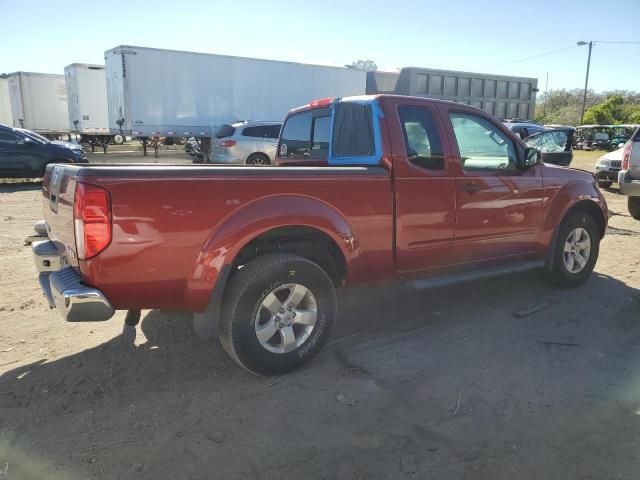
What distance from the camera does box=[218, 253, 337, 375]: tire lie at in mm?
3076

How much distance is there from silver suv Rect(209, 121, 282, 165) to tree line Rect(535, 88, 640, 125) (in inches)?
1564

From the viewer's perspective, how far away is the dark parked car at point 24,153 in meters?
11.9

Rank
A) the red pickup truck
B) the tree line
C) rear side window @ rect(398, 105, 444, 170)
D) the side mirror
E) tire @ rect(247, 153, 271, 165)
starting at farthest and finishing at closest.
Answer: the tree line
tire @ rect(247, 153, 271, 165)
the side mirror
rear side window @ rect(398, 105, 444, 170)
the red pickup truck

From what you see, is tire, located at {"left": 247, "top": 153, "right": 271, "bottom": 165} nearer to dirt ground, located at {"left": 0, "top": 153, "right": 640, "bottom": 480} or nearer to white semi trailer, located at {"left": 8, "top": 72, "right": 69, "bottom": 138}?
dirt ground, located at {"left": 0, "top": 153, "right": 640, "bottom": 480}

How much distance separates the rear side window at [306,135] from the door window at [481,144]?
3.58ft

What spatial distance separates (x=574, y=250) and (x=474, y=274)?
1.58 m

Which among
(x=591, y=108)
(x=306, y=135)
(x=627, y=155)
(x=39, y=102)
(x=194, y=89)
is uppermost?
(x=591, y=108)

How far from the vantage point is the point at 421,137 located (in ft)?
13.1

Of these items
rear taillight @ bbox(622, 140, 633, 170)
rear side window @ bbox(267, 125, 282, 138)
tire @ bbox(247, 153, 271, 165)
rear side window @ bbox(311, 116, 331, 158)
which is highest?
rear side window @ bbox(267, 125, 282, 138)

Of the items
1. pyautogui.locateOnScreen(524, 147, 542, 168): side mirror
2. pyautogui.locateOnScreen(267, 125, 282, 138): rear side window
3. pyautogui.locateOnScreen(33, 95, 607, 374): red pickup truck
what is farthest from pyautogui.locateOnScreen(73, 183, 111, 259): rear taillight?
pyautogui.locateOnScreen(267, 125, 282, 138): rear side window

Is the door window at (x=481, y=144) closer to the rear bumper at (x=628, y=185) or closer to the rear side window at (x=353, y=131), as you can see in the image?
the rear side window at (x=353, y=131)

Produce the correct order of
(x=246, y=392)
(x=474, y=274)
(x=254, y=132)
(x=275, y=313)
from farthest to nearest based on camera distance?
(x=254, y=132) → (x=474, y=274) → (x=275, y=313) → (x=246, y=392)

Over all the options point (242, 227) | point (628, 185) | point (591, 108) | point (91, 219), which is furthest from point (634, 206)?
point (591, 108)

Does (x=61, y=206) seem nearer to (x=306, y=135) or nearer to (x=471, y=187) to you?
(x=306, y=135)
